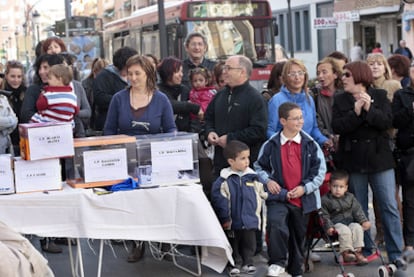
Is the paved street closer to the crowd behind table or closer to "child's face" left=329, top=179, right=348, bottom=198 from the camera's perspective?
the crowd behind table

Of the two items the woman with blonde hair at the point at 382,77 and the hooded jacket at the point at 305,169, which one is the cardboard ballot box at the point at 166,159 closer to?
the hooded jacket at the point at 305,169

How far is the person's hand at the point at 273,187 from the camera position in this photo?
7.49 m

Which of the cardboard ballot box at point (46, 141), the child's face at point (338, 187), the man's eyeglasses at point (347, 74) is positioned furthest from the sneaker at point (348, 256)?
the cardboard ballot box at point (46, 141)

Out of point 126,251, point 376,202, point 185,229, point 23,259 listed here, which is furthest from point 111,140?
point 376,202

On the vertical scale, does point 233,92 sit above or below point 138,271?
above

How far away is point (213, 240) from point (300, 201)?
0.87 meters

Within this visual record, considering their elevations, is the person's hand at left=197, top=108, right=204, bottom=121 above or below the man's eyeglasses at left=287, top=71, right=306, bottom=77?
below

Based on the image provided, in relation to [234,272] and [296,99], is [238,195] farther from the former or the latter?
[296,99]

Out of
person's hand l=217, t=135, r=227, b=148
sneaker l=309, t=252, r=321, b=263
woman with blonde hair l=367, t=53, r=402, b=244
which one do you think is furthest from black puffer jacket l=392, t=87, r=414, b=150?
person's hand l=217, t=135, r=227, b=148

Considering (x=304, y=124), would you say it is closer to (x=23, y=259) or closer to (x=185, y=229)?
(x=185, y=229)

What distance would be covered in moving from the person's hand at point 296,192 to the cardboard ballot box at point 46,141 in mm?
1883

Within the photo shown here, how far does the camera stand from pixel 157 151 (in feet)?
23.7

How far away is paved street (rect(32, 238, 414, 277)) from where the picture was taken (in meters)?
7.96

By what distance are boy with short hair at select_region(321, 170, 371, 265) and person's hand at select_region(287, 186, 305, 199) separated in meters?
0.41
